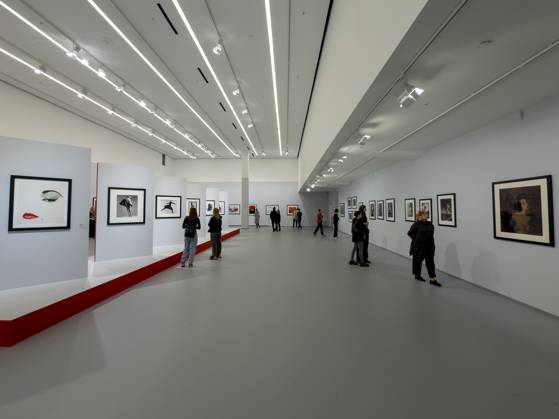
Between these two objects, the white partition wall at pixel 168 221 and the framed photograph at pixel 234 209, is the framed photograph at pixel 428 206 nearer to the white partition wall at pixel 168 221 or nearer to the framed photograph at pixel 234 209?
the white partition wall at pixel 168 221

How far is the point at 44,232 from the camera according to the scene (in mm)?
4734

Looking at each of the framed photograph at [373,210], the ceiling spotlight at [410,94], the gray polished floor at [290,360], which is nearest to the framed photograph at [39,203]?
the gray polished floor at [290,360]

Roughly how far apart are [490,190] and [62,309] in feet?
26.7

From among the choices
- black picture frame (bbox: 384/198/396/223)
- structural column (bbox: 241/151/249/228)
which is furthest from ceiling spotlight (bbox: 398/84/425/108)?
structural column (bbox: 241/151/249/228)

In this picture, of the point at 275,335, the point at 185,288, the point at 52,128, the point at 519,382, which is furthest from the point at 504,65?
the point at 52,128

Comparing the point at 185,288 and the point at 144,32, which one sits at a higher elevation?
the point at 144,32

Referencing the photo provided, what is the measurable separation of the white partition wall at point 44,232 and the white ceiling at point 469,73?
230 inches

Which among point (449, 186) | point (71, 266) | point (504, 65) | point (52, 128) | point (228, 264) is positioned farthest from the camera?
point (52, 128)

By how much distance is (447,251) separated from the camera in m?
6.27

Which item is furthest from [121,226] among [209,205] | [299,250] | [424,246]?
[209,205]

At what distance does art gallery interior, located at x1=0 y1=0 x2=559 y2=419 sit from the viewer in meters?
2.15

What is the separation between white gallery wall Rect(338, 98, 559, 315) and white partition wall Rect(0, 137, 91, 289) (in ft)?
28.4

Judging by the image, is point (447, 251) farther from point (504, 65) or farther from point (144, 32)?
point (144, 32)

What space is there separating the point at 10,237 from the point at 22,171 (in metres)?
1.26
